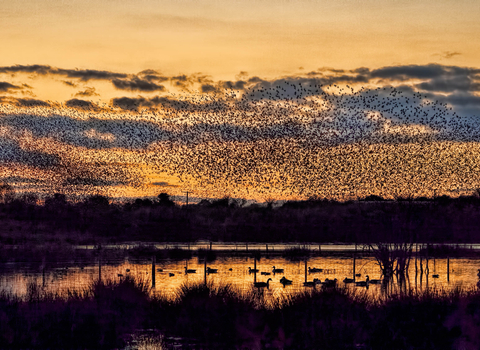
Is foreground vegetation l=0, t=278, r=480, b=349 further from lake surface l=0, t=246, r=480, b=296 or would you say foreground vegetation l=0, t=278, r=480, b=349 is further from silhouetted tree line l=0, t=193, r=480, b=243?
silhouetted tree line l=0, t=193, r=480, b=243

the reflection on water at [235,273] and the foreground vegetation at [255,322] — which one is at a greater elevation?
the foreground vegetation at [255,322]

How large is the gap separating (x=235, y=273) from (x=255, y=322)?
25023 mm

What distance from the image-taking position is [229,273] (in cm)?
4556

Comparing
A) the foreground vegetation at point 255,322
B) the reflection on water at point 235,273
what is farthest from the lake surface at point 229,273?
the foreground vegetation at point 255,322

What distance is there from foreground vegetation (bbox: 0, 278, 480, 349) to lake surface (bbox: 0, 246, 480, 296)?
379 inches

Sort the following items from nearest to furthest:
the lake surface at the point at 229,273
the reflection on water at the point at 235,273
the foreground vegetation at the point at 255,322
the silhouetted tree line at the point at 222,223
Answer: the foreground vegetation at the point at 255,322
the lake surface at the point at 229,273
the reflection on water at the point at 235,273
the silhouetted tree line at the point at 222,223

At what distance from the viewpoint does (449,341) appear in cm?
2011

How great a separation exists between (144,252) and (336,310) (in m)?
42.5

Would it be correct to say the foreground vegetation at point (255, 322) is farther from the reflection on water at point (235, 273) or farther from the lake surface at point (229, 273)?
the reflection on water at point (235, 273)

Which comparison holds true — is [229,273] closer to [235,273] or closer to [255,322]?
[235,273]

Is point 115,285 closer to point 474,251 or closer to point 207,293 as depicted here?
point 207,293

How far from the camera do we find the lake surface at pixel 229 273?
36.4 m

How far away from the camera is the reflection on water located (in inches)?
1439

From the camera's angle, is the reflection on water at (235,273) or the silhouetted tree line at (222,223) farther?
the silhouetted tree line at (222,223)
